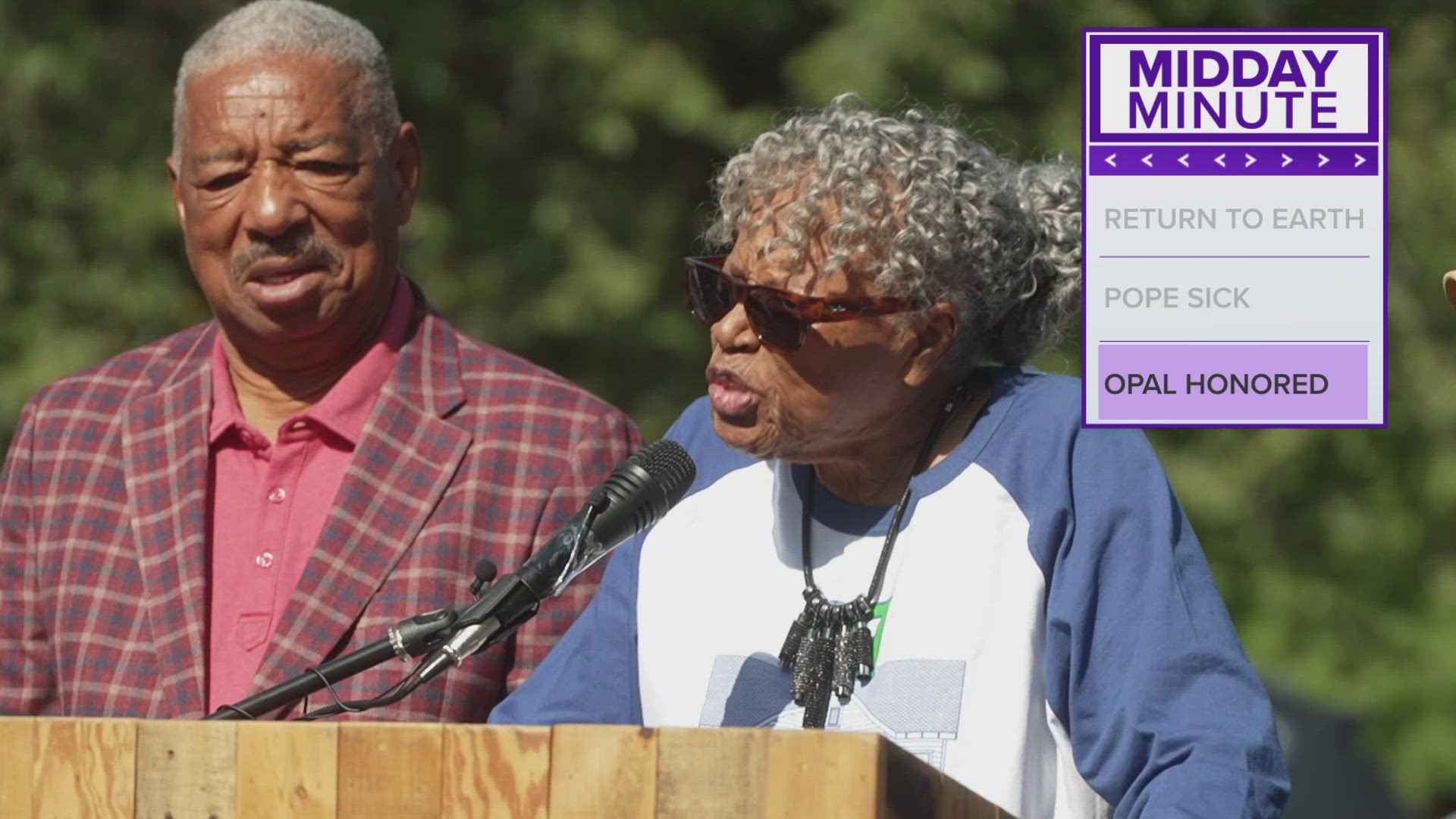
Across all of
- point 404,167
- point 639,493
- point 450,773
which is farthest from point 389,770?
point 404,167

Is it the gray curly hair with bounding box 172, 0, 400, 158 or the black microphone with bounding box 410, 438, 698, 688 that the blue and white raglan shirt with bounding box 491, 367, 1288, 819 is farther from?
the gray curly hair with bounding box 172, 0, 400, 158

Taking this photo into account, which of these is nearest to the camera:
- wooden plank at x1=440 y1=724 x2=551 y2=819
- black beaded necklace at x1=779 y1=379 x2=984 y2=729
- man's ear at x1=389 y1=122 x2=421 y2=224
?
wooden plank at x1=440 y1=724 x2=551 y2=819

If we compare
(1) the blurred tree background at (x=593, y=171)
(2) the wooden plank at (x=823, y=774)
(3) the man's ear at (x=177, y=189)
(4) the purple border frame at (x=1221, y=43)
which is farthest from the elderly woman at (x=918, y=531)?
(1) the blurred tree background at (x=593, y=171)

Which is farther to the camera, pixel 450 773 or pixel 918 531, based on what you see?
pixel 918 531

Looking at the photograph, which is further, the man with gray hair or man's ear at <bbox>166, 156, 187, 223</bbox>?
man's ear at <bbox>166, 156, 187, 223</bbox>

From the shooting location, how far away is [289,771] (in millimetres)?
2398

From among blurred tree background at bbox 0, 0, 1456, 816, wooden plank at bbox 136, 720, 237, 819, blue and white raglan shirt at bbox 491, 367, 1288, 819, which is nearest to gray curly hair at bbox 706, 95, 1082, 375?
blue and white raglan shirt at bbox 491, 367, 1288, 819

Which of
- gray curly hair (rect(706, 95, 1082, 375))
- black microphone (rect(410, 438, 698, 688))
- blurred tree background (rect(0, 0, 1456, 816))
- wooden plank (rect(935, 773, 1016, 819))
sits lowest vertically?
wooden plank (rect(935, 773, 1016, 819))

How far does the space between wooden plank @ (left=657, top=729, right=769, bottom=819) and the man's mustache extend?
1.80 metres

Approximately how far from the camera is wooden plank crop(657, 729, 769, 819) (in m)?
2.23

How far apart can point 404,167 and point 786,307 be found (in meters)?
1.27

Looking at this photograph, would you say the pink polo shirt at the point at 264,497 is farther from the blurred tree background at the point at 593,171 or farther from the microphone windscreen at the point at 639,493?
the blurred tree background at the point at 593,171

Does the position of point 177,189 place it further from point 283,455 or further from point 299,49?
point 283,455

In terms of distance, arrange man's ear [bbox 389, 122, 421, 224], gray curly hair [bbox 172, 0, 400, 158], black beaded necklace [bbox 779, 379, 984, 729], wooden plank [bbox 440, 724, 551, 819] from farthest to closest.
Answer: man's ear [bbox 389, 122, 421, 224] → gray curly hair [bbox 172, 0, 400, 158] → black beaded necklace [bbox 779, 379, 984, 729] → wooden plank [bbox 440, 724, 551, 819]
